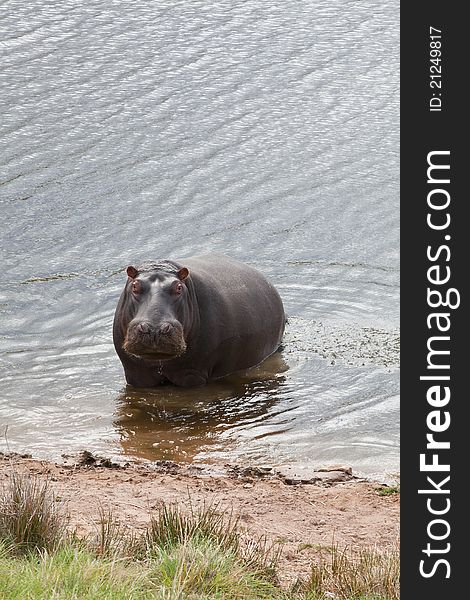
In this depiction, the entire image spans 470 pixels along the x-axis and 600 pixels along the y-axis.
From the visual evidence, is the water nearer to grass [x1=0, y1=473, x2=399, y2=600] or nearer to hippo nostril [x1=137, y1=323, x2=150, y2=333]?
hippo nostril [x1=137, y1=323, x2=150, y2=333]

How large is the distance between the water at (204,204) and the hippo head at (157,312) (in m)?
→ 0.65

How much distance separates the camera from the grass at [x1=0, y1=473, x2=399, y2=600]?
540 centimetres

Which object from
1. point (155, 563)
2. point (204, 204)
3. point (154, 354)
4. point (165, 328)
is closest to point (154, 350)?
point (154, 354)

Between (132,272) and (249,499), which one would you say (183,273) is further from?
(249,499)

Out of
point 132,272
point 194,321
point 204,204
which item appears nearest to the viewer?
point 132,272

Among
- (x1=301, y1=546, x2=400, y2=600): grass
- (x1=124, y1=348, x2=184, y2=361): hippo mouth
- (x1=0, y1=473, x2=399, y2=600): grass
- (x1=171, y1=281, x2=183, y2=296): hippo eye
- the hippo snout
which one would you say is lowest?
(x1=301, y1=546, x2=400, y2=600): grass

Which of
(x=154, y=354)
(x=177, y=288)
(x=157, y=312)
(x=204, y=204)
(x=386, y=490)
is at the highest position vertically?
(x=204, y=204)

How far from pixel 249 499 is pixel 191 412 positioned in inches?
115

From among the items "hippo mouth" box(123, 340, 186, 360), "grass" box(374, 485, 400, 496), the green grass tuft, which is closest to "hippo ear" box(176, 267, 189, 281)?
"hippo mouth" box(123, 340, 186, 360)

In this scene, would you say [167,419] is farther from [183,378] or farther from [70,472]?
[70,472]

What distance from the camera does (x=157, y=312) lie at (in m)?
10.9

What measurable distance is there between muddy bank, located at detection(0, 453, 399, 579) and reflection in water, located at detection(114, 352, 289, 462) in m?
0.78

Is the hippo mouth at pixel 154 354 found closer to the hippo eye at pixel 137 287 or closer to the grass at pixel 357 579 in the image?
the hippo eye at pixel 137 287

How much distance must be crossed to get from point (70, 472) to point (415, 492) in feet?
12.6
